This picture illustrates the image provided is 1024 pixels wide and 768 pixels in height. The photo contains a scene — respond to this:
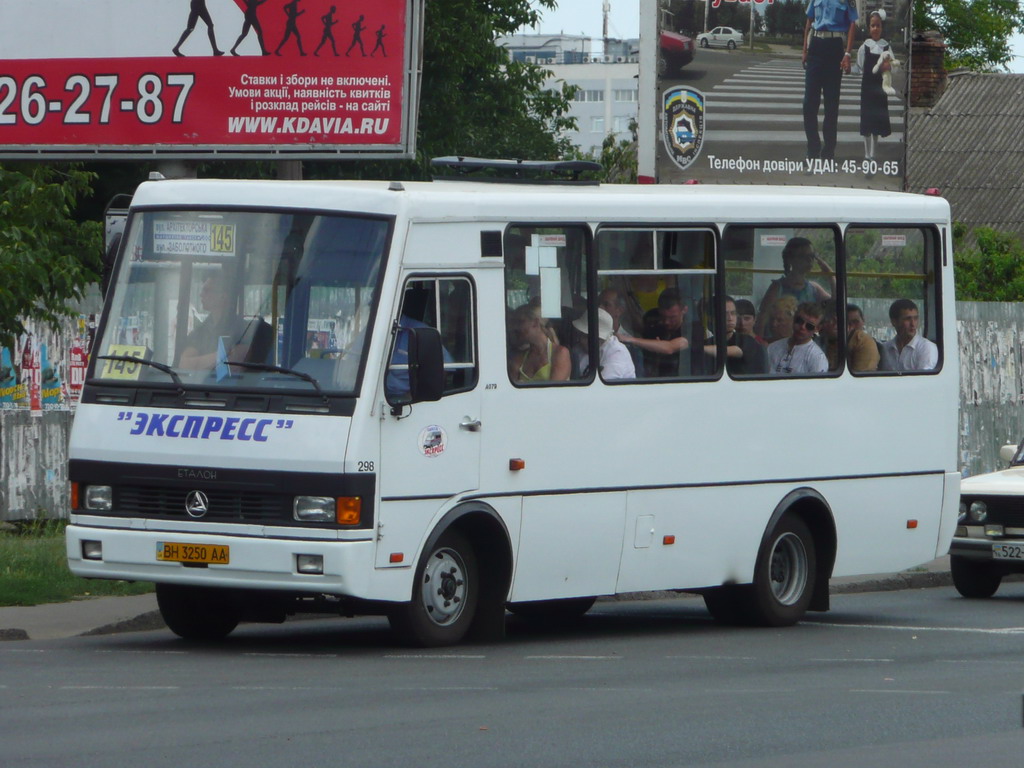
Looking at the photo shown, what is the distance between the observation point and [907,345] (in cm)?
1500

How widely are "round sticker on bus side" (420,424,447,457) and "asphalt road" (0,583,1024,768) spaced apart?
1.14 metres

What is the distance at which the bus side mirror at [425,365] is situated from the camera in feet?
37.8

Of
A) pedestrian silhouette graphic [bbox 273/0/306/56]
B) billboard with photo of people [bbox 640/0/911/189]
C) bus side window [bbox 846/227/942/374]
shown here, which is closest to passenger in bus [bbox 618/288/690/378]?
bus side window [bbox 846/227/942/374]

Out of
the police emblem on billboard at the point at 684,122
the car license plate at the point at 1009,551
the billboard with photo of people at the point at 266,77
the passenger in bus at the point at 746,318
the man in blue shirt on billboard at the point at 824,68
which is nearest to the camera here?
the passenger in bus at the point at 746,318

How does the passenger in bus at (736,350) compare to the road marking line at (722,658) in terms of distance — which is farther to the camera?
the passenger in bus at (736,350)

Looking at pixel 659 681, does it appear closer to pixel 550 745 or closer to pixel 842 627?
pixel 550 745

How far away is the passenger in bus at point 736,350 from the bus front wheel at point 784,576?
109 centimetres

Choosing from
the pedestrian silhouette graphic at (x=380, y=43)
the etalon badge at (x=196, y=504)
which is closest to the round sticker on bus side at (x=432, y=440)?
the etalon badge at (x=196, y=504)

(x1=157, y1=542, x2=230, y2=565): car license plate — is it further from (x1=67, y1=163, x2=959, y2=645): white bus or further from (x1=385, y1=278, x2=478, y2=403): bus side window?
(x1=385, y1=278, x2=478, y2=403): bus side window

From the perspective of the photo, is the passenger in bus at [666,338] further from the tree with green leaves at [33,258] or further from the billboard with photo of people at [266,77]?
the billboard with photo of people at [266,77]

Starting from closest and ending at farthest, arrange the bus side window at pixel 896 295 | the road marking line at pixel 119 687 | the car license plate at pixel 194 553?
the road marking line at pixel 119 687 < the car license plate at pixel 194 553 < the bus side window at pixel 896 295

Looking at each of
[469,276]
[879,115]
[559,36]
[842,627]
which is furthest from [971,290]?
[559,36]

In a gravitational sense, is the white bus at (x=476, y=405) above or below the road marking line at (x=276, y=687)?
above

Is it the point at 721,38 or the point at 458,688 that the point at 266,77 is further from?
the point at 458,688
